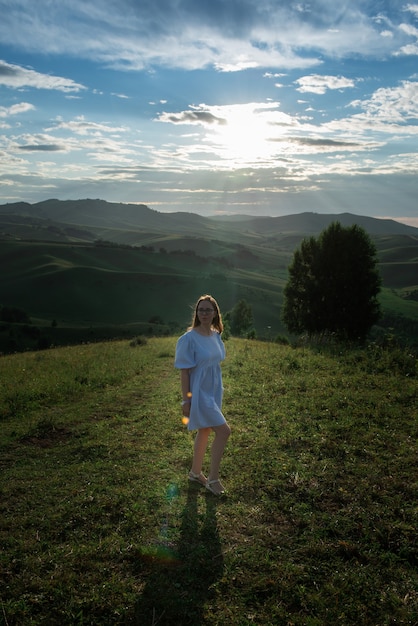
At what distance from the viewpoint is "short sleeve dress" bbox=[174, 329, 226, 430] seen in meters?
6.31

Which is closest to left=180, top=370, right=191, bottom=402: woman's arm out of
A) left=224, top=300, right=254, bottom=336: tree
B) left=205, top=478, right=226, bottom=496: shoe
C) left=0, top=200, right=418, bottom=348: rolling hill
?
left=205, top=478, right=226, bottom=496: shoe

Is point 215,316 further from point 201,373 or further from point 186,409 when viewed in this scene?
point 186,409

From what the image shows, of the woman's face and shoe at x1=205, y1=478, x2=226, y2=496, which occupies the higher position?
the woman's face

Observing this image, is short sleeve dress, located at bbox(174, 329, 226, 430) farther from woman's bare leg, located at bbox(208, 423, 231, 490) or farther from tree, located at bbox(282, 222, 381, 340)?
tree, located at bbox(282, 222, 381, 340)

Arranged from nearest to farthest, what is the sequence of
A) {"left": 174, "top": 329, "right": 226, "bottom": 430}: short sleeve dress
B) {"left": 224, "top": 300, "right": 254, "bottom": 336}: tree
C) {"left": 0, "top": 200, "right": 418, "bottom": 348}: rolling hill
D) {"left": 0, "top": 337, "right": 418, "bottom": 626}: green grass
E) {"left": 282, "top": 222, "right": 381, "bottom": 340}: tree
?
{"left": 0, "top": 337, "right": 418, "bottom": 626}: green grass → {"left": 174, "top": 329, "right": 226, "bottom": 430}: short sleeve dress → {"left": 282, "top": 222, "right": 381, "bottom": 340}: tree → {"left": 224, "top": 300, "right": 254, "bottom": 336}: tree → {"left": 0, "top": 200, "right": 418, "bottom": 348}: rolling hill

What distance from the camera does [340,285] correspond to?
3462 cm

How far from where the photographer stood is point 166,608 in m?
4.27

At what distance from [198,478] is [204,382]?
1.59 meters

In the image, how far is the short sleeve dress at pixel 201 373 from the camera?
631 centimetres

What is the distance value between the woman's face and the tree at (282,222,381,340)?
29.0 m

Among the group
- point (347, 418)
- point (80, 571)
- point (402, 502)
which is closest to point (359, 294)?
point (347, 418)

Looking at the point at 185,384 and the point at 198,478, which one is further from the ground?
the point at 185,384

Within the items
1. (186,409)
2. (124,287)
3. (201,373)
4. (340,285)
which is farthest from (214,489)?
(124,287)

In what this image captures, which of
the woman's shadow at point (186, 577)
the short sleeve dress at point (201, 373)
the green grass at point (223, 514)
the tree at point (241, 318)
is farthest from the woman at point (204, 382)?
the tree at point (241, 318)
